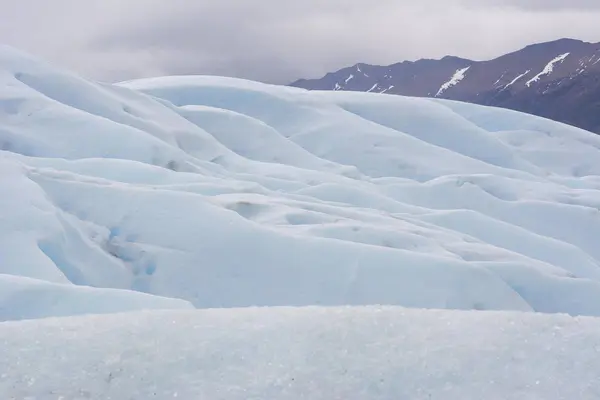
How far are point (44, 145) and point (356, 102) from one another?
9.32m

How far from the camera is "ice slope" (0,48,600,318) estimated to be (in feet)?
22.0

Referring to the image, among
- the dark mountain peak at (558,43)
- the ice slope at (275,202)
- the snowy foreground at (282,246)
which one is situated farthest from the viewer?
the dark mountain peak at (558,43)

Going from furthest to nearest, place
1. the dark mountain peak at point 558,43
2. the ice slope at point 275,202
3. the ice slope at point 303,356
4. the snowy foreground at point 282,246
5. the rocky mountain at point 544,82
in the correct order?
the dark mountain peak at point 558,43, the rocky mountain at point 544,82, the ice slope at point 275,202, the snowy foreground at point 282,246, the ice slope at point 303,356

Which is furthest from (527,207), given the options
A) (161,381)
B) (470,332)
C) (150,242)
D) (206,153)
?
(161,381)

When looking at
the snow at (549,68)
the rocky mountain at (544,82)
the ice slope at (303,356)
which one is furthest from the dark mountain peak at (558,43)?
the ice slope at (303,356)

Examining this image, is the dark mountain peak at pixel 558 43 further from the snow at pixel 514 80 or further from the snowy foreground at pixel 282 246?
the snowy foreground at pixel 282 246

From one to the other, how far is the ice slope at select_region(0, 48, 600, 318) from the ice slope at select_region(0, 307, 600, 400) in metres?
2.29

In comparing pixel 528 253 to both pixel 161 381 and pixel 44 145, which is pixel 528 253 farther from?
pixel 161 381

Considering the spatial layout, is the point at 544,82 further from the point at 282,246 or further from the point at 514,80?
the point at 282,246

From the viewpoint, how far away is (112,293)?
527 centimetres

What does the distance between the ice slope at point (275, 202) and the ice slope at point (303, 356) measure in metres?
2.29

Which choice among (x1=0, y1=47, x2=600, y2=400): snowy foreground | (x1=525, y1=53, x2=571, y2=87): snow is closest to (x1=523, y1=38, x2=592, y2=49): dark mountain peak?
(x1=525, y1=53, x2=571, y2=87): snow

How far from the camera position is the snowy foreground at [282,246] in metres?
2.68

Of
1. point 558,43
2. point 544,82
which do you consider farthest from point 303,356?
point 558,43
